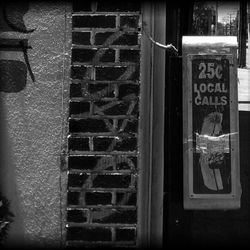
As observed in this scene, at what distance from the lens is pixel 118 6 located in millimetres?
2723

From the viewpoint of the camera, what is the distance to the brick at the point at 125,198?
273cm

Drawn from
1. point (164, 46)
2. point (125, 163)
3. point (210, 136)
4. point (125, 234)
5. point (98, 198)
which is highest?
point (164, 46)

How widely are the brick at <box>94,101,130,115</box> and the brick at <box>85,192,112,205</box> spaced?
0.43 m

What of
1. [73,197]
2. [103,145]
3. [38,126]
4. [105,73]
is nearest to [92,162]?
[103,145]

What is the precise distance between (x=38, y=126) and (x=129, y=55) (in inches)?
24.0

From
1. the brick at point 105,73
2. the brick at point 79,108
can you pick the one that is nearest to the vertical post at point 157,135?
the brick at point 105,73

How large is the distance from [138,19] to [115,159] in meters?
0.74

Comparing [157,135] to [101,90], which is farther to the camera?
[157,135]

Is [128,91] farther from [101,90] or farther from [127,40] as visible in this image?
[127,40]

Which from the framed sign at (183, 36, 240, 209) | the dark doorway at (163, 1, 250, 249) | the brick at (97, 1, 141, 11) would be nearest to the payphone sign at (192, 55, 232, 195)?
the framed sign at (183, 36, 240, 209)

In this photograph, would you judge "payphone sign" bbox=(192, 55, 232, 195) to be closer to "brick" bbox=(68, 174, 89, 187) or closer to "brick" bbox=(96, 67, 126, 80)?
"brick" bbox=(96, 67, 126, 80)

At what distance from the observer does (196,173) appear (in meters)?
2.80

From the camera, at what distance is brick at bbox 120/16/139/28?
2721 mm

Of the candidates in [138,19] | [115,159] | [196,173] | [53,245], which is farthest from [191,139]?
[53,245]
